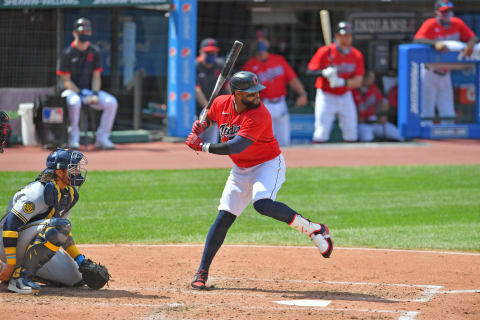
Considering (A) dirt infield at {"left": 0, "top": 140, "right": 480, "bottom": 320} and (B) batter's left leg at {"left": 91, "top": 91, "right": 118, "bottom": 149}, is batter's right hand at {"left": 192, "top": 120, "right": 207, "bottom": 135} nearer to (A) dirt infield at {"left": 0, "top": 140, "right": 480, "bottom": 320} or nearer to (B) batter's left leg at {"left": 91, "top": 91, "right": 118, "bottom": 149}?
(A) dirt infield at {"left": 0, "top": 140, "right": 480, "bottom": 320}

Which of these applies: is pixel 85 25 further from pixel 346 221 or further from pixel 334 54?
pixel 346 221

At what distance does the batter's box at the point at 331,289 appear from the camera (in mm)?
6035

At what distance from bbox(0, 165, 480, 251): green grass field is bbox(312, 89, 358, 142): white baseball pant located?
2.43m

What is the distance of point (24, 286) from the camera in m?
5.86

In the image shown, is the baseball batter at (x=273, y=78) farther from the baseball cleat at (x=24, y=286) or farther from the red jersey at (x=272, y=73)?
the baseball cleat at (x=24, y=286)

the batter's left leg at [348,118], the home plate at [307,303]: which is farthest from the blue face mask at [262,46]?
the home plate at [307,303]

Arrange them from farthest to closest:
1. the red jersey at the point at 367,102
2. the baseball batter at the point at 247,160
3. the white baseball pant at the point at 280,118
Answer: the red jersey at the point at 367,102, the white baseball pant at the point at 280,118, the baseball batter at the point at 247,160

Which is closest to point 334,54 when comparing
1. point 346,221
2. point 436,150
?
point 436,150

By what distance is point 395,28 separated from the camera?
17734mm

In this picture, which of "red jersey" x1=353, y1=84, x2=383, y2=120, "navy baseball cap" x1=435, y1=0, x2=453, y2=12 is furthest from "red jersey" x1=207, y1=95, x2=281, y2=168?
"red jersey" x1=353, y1=84, x2=383, y2=120

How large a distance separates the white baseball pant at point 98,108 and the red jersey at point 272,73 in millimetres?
2656

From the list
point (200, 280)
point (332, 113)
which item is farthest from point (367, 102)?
point (200, 280)

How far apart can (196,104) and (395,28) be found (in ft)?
15.3

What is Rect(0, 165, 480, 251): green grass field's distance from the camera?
875 centimetres
